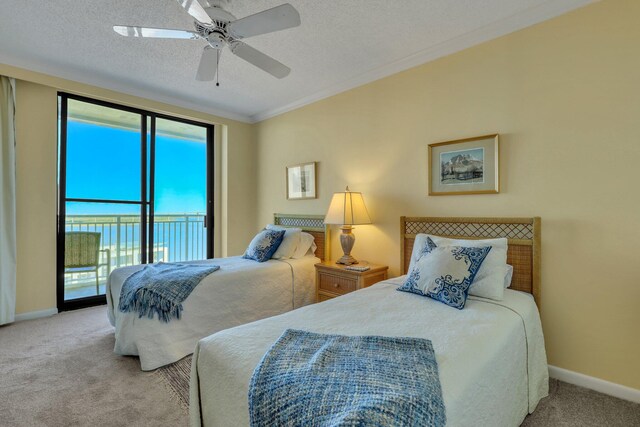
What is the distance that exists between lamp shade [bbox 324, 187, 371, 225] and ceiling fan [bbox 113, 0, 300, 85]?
142 cm

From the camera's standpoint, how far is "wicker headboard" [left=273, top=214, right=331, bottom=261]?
3.56 meters

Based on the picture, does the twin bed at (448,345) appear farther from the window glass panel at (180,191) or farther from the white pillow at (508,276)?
the window glass panel at (180,191)

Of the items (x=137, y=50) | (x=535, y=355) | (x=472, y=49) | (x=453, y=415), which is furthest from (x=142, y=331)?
(x=472, y=49)

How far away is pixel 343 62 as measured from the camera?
298 centimetres

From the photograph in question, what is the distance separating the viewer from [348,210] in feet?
9.81

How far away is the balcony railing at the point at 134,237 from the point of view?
373 centimetres

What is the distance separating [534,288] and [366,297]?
4.02 ft

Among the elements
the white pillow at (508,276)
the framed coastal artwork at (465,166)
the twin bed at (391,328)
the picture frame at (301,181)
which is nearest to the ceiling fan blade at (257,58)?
the framed coastal artwork at (465,166)

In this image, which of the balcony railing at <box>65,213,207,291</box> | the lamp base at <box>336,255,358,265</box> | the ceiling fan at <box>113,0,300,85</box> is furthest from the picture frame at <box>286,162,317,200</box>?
the ceiling fan at <box>113,0,300,85</box>

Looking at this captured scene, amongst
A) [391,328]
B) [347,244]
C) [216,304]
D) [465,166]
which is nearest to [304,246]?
[347,244]

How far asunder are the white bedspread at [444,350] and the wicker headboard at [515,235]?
28 centimetres

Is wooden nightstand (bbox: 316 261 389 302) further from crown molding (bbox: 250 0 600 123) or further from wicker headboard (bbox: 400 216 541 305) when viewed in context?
crown molding (bbox: 250 0 600 123)

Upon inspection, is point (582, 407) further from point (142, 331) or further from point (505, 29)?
point (142, 331)

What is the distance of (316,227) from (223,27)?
2.37 metres
